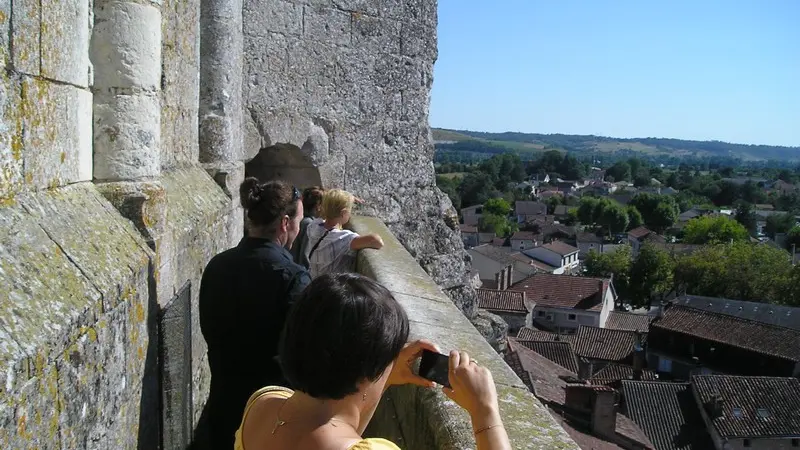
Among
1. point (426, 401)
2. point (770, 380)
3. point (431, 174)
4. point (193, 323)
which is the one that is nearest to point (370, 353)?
point (426, 401)

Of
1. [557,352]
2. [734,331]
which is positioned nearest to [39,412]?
[557,352]

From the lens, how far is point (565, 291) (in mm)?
51375

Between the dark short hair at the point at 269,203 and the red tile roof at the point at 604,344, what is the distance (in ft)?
121

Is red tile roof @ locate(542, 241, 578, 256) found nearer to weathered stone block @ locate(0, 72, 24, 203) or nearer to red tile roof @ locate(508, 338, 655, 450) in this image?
red tile roof @ locate(508, 338, 655, 450)

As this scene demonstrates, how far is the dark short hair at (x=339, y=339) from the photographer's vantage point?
1508 mm

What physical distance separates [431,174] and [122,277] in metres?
5.07

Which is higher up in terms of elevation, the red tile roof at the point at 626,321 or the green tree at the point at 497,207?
the green tree at the point at 497,207

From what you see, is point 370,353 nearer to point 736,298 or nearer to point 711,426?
point 711,426

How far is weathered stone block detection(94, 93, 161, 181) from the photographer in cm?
273

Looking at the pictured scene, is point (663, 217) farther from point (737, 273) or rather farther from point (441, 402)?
point (441, 402)

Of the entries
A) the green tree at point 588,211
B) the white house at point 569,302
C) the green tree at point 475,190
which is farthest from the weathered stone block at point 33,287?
the green tree at point 475,190

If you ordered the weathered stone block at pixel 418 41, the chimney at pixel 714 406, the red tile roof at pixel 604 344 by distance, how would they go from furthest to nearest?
1. the red tile roof at pixel 604 344
2. the chimney at pixel 714 406
3. the weathered stone block at pixel 418 41

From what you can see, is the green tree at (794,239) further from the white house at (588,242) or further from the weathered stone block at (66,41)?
the weathered stone block at (66,41)

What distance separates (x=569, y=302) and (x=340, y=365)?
50786 mm
